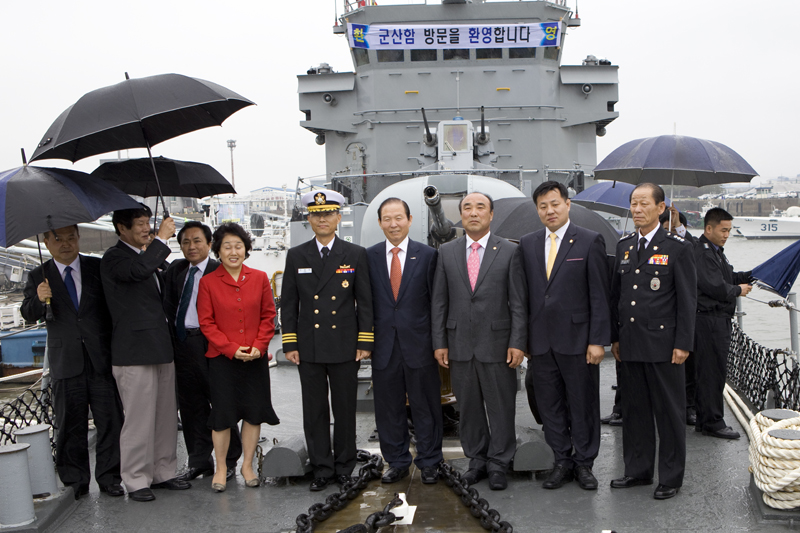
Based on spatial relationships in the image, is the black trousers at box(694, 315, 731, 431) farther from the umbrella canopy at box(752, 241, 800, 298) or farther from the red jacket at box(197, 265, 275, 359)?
the red jacket at box(197, 265, 275, 359)

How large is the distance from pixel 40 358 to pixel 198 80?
13866mm

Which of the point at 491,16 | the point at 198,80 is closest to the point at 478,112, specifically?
the point at 491,16

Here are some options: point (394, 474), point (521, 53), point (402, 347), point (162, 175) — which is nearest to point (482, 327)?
point (402, 347)

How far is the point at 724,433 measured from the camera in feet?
15.5

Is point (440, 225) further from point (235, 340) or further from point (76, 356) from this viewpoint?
point (76, 356)

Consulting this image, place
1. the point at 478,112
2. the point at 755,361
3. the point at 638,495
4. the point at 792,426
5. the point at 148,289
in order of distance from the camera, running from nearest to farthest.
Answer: the point at 792,426
the point at 638,495
the point at 148,289
the point at 755,361
the point at 478,112

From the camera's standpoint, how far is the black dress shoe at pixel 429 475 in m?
3.98

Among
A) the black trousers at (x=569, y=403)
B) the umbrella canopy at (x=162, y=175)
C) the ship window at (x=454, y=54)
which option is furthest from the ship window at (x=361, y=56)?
the black trousers at (x=569, y=403)

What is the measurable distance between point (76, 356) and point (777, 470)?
383 cm

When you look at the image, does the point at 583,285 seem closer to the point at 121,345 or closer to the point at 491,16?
the point at 121,345

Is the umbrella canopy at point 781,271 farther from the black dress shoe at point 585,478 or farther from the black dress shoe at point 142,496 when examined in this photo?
the black dress shoe at point 142,496

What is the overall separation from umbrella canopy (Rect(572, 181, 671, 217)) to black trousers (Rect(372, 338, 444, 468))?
16.3ft

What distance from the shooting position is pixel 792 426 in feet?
11.7

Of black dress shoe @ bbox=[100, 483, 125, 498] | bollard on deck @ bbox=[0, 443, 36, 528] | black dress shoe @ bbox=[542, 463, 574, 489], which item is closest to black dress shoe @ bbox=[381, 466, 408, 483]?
black dress shoe @ bbox=[542, 463, 574, 489]
